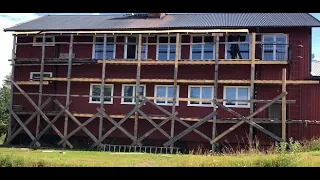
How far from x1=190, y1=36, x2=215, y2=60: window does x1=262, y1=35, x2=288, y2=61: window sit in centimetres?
321

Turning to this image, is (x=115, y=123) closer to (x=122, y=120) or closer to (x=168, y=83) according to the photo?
(x=122, y=120)

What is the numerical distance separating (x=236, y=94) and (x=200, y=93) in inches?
87.0

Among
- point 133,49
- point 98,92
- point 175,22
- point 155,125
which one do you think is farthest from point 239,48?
point 98,92

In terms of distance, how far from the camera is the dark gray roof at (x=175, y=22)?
82.3 ft

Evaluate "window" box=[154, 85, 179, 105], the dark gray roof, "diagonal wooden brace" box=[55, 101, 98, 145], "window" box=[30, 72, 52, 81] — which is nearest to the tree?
"window" box=[30, 72, 52, 81]

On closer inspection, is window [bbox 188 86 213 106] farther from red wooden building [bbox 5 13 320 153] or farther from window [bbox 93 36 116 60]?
window [bbox 93 36 116 60]

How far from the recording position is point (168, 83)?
1008 inches

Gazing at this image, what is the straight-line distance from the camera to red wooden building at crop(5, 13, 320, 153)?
78.8 ft

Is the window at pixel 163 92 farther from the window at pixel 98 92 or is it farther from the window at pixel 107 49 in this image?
the window at pixel 107 49

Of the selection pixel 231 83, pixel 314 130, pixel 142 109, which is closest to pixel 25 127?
pixel 142 109

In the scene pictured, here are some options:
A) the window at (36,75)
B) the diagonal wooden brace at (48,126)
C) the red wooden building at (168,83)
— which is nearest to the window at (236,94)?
the red wooden building at (168,83)
